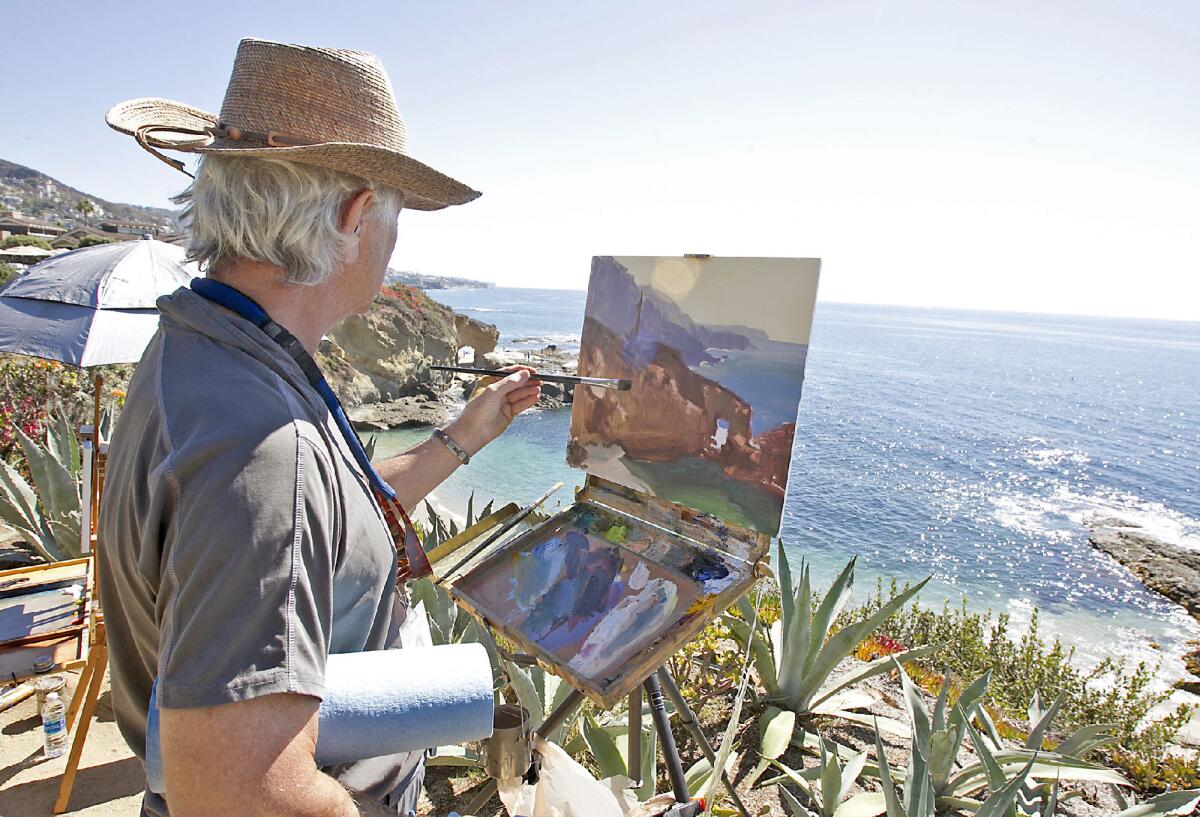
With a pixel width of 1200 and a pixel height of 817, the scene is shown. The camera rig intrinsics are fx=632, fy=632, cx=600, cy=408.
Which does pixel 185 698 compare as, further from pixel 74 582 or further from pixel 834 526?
pixel 834 526

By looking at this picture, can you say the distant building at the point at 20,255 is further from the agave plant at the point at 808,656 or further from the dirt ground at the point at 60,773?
the agave plant at the point at 808,656

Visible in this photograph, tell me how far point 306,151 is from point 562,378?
1167 mm

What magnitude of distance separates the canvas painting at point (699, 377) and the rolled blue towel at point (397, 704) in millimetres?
1250

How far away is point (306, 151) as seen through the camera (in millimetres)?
1073

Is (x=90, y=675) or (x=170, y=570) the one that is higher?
(x=170, y=570)

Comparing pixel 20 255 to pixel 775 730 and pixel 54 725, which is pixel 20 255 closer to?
pixel 54 725

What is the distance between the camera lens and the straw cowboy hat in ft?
3.67

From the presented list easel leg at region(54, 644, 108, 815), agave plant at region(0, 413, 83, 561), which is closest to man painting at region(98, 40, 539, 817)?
easel leg at region(54, 644, 108, 815)

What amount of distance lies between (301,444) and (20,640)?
8.76 ft

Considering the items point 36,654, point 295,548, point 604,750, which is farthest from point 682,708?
point 36,654

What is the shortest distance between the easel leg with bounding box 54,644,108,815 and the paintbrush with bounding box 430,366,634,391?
1.79 meters

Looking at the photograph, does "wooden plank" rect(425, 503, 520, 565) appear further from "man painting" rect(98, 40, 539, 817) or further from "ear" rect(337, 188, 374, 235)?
"ear" rect(337, 188, 374, 235)

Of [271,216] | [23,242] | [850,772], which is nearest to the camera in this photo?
[271,216]

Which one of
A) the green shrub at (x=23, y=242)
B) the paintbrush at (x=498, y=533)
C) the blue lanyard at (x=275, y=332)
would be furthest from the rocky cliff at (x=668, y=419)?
the green shrub at (x=23, y=242)
